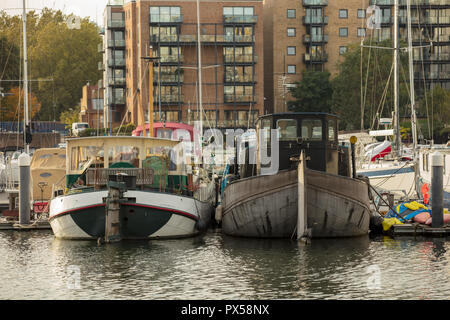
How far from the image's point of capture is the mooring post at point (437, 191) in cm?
2825

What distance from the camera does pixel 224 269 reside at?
22.5 metres

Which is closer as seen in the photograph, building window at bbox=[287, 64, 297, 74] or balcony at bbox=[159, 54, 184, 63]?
balcony at bbox=[159, 54, 184, 63]

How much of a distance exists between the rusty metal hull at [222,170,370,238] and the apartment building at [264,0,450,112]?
84019 mm

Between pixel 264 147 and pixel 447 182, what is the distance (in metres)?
12.4

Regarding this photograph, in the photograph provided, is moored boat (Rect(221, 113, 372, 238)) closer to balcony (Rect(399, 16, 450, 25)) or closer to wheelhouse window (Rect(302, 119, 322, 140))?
wheelhouse window (Rect(302, 119, 322, 140))

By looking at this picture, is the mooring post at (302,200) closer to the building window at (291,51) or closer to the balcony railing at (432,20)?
the building window at (291,51)

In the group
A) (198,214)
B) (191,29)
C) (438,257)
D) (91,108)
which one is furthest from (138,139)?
(91,108)

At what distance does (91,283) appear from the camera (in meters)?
20.6

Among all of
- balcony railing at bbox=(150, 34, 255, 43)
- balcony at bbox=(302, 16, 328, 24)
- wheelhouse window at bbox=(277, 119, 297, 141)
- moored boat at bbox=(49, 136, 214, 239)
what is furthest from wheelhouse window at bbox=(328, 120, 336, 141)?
balcony at bbox=(302, 16, 328, 24)

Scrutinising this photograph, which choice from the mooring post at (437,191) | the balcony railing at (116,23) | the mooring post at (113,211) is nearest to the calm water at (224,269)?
the mooring post at (113,211)

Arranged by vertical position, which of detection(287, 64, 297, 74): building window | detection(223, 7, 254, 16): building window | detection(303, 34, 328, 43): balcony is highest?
detection(223, 7, 254, 16): building window

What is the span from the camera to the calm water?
1952 centimetres

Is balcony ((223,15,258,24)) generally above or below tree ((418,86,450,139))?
above

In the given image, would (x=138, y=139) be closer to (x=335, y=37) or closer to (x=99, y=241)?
(x=99, y=241)
